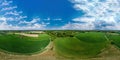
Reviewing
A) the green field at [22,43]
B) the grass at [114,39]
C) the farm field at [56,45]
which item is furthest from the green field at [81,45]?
the green field at [22,43]

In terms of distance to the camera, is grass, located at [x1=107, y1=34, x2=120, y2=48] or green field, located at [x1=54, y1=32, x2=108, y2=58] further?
grass, located at [x1=107, y1=34, x2=120, y2=48]

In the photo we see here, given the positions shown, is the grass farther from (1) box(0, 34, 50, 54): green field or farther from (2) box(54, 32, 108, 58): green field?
(1) box(0, 34, 50, 54): green field

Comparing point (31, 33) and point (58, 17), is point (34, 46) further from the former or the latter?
point (58, 17)

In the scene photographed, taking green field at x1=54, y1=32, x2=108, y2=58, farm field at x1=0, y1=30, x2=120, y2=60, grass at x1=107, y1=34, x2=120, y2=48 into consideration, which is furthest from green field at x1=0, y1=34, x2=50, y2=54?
grass at x1=107, y1=34, x2=120, y2=48

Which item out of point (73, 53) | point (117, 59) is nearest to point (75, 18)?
point (73, 53)

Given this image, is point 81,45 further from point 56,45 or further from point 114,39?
point 114,39

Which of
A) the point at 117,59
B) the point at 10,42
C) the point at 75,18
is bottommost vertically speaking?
the point at 117,59
